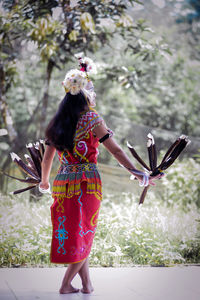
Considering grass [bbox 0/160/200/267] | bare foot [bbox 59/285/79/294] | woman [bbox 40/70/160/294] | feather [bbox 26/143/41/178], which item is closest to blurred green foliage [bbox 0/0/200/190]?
grass [bbox 0/160/200/267]

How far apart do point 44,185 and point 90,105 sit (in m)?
0.61

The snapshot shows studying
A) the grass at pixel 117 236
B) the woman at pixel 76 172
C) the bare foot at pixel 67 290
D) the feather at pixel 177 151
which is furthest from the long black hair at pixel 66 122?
the grass at pixel 117 236

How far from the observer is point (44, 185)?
2.54 m

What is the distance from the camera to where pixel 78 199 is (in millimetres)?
2332

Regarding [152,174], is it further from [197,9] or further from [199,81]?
Answer: [199,81]

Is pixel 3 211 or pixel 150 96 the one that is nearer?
pixel 3 211

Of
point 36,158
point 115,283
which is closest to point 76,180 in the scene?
point 36,158

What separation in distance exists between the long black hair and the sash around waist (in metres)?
0.15

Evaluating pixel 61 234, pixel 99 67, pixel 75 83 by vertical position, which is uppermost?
pixel 75 83

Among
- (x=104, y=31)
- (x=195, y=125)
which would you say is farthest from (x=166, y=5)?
(x=104, y=31)

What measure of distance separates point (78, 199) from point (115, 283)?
0.81 metres

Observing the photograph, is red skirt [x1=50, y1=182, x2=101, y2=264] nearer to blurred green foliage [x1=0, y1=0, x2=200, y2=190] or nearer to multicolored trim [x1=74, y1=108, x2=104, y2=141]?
multicolored trim [x1=74, y1=108, x2=104, y2=141]

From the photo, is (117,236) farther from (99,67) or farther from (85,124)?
(99,67)

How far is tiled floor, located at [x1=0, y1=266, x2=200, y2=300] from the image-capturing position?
2.40 meters
